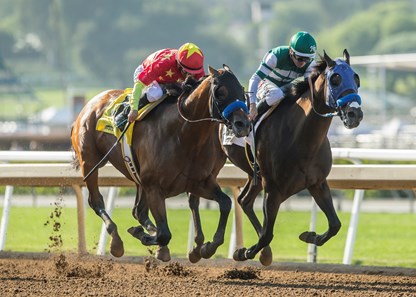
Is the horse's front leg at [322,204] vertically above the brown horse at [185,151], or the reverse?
the brown horse at [185,151]

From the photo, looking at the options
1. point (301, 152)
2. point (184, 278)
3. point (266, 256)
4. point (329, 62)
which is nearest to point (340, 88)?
point (329, 62)

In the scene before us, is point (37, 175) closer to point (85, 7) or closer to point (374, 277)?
point (374, 277)

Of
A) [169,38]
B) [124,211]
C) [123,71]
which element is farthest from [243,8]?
[124,211]

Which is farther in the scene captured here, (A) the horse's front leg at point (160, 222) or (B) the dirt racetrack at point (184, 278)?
(A) the horse's front leg at point (160, 222)

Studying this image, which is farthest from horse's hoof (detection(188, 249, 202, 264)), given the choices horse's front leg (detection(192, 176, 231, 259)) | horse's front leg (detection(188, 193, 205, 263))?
horse's front leg (detection(192, 176, 231, 259))

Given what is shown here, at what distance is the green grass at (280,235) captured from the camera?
36.4 feet

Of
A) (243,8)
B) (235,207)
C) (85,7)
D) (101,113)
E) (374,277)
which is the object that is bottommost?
(374,277)

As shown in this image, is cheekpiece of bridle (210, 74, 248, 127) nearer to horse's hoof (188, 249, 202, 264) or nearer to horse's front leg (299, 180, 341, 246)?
horse's front leg (299, 180, 341, 246)

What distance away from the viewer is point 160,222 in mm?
8531

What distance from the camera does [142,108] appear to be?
8.96m

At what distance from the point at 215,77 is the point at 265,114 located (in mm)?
734

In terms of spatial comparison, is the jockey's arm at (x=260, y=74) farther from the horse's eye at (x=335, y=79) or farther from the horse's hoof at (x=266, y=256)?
the horse's hoof at (x=266, y=256)

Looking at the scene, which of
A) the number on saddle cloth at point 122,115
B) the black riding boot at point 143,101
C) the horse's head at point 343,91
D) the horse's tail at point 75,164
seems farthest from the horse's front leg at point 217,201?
the horse's tail at point 75,164

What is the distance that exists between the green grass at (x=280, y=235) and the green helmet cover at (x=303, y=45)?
2302 mm
